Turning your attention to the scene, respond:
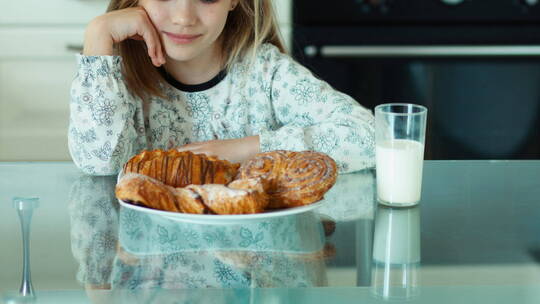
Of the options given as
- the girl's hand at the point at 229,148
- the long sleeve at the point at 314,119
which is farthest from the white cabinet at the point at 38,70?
the girl's hand at the point at 229,148

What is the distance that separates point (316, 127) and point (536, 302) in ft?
2.37

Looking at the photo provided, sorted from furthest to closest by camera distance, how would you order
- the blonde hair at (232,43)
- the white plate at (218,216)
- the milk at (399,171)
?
the blonde hair at (232,43), the milk at (399,171), the white plate at (218,216)

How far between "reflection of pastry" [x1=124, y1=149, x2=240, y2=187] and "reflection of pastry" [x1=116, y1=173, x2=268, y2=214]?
0.04 m

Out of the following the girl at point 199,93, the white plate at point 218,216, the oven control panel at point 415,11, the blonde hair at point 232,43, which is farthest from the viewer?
the oven control panel at point 415,11

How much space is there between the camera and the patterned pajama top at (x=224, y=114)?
1.32 metres

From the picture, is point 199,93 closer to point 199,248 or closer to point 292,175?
point 292,175

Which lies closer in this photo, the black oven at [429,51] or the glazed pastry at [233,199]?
the glazed pastry at [233,199]

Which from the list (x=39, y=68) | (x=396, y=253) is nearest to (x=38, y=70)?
(x=39, y=68)

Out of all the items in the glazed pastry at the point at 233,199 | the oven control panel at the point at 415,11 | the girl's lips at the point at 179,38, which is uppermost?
the oven control panel at the point at 415,11

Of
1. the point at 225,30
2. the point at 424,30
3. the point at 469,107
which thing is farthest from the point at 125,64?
Answer: the point at 469,107

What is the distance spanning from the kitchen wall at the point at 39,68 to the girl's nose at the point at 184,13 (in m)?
0.90

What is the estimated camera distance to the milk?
95cm

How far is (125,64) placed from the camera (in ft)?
4.95

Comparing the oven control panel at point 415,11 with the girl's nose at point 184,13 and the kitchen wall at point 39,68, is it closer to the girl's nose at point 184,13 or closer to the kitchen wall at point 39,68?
the kitchen wall at point 39,68
